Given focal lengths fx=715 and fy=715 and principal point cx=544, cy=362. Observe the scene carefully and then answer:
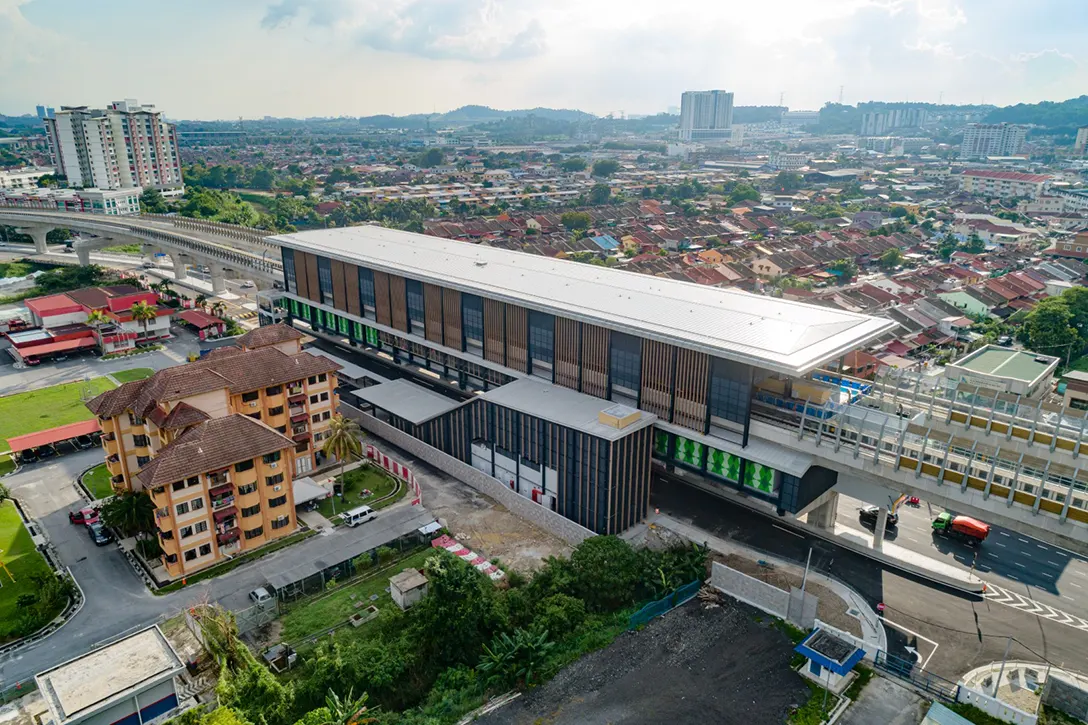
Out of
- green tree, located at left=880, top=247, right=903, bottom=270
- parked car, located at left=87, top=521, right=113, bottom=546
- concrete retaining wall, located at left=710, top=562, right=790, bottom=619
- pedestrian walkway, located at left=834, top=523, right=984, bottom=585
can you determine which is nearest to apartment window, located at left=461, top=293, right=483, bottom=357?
concrete retaining wall, located at left=710, top=562, right=790, bottom=619

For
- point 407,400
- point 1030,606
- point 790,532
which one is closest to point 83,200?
point 407,400

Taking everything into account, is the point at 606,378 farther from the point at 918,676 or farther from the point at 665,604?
the point at 918,676

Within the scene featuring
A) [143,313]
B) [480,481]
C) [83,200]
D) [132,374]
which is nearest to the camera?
[480,481]

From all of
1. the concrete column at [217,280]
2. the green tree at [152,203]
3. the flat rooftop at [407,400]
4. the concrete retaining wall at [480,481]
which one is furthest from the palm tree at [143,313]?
the green tree at [152,203]

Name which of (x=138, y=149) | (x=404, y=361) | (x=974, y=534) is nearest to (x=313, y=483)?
(x=404, y=361)

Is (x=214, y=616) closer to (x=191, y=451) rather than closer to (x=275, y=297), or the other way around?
(x=191, y=451)

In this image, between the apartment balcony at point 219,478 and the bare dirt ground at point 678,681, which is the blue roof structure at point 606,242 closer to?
the apartment balcony at point 219,478
